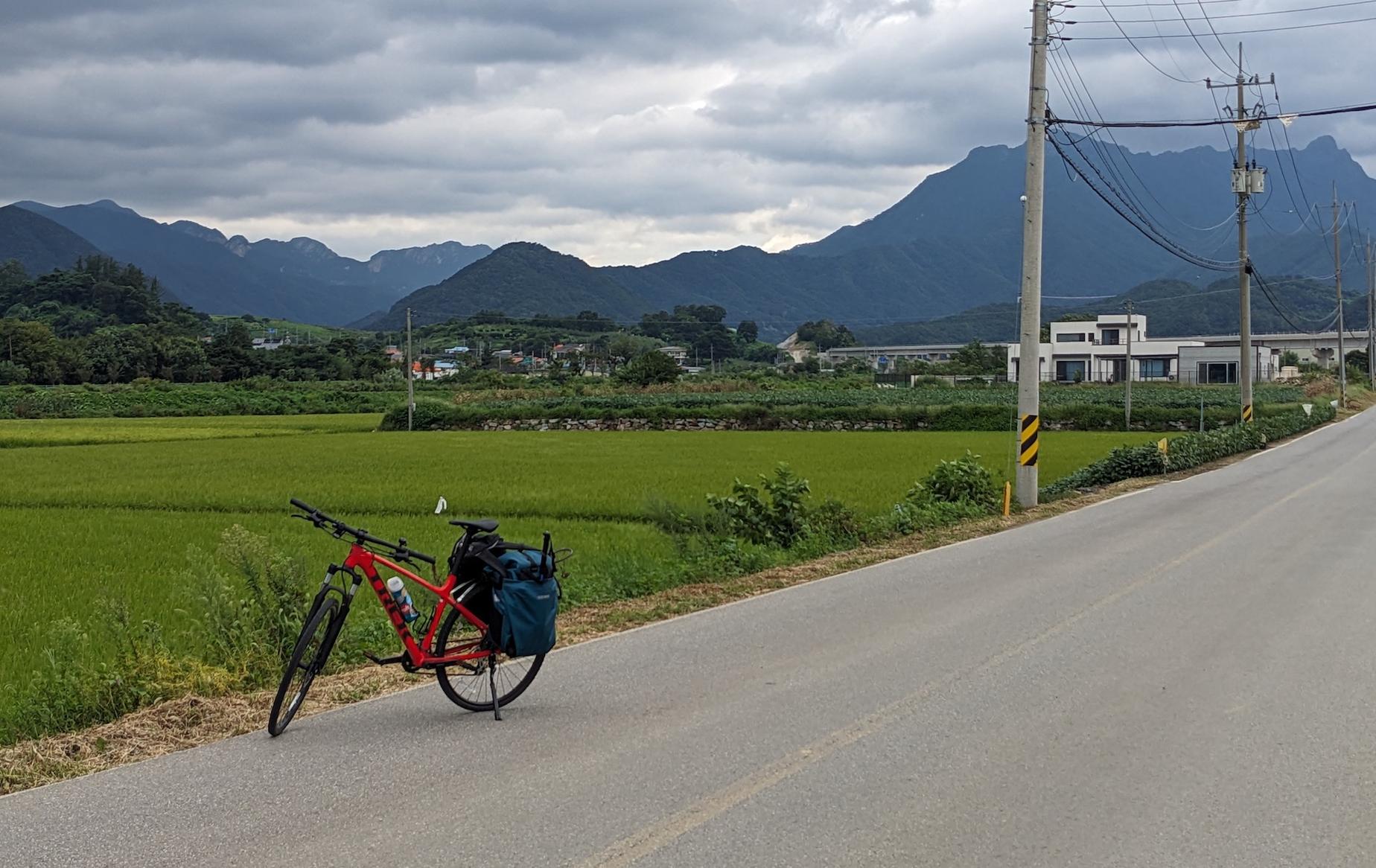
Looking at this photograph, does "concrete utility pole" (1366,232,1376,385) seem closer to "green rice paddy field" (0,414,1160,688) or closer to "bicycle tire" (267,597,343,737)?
"green rice paddy field" (0,414,1160,688)

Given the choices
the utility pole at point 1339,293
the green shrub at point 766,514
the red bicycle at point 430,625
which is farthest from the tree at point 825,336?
the red bicycle at point 430,625

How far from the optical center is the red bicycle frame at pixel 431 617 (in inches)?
269

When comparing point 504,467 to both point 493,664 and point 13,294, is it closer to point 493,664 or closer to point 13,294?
point 493,664

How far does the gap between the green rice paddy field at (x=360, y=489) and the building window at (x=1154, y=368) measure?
200 ft

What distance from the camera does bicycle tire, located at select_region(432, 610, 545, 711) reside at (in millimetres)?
7086

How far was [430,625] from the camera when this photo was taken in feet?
23.2

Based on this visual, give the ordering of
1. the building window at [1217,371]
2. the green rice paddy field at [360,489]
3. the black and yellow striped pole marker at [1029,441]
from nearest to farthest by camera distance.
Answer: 1. the green rice paddy field at [360,489]
2. the black and yellow striped pole marker at [1029,441]
3. the building window at [1217,371]

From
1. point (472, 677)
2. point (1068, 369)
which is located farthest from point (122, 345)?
point (472, 677)

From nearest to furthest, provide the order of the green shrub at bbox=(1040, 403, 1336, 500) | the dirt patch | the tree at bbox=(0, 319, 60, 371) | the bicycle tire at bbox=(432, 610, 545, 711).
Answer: the dirt patch
the bicycle tire at bbox=(432, 610, 545, 711)
the green shrub at bbox=(1040, 403, 1336, 500)
the tree at bbox=(0, 319, 60, 371)

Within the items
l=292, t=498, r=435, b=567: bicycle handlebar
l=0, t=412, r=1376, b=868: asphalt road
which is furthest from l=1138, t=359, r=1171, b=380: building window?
l=292, t=498, r=435, b=567: bicycle handlebar

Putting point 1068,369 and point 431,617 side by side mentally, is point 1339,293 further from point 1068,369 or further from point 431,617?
point 431,617

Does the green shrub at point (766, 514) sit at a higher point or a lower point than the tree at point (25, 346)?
lower

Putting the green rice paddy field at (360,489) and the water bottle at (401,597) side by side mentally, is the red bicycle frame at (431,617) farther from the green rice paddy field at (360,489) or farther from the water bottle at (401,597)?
the green rice paddy field at (360,489)

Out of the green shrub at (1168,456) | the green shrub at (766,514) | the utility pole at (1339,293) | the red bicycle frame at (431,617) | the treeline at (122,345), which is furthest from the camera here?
the treeline at (122,345)
